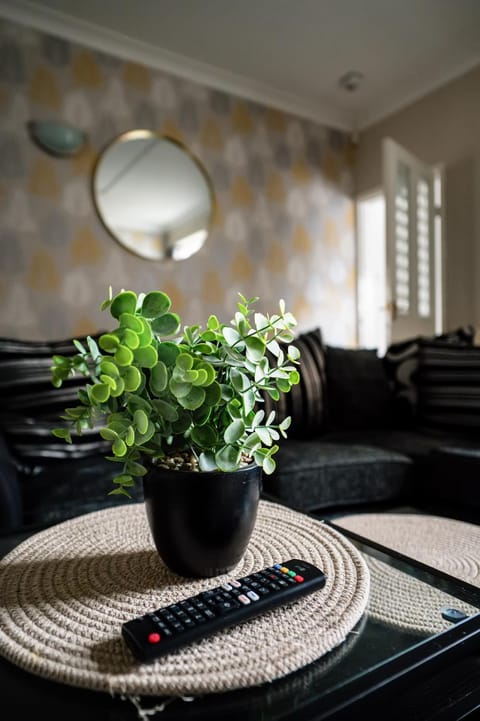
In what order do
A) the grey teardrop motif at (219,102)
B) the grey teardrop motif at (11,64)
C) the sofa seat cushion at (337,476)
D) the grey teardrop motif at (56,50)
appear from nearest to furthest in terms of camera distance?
the sofa seat cushion at (337,476), the grey teardrop motif at (11,64), the grey teardrop motif at (56,50), the grey teardrop motif at (219,102)

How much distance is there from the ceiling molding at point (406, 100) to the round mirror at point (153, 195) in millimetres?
1478

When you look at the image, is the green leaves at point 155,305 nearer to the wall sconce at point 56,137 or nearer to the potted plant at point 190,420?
the potted plant at point 190,420

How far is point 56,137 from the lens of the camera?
2514 mm

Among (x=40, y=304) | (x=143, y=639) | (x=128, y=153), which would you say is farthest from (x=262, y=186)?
(x=143, y=639)

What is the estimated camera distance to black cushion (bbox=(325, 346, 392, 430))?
84.5 inches

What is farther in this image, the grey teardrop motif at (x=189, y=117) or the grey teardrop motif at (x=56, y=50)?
the grey teardrop motif at (x=189, y=117)

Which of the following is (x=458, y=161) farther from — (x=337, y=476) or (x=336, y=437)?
(x=337, y=476)

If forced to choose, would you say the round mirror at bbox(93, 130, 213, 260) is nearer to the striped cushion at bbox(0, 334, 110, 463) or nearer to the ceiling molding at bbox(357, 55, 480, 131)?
the striped cushion at bbox(0, 334, 110, 463)

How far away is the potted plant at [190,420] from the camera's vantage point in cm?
58

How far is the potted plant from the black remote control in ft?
0.24

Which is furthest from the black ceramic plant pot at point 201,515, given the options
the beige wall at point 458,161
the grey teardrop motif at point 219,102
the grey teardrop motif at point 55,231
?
the grey teardrop motif at point 219,102

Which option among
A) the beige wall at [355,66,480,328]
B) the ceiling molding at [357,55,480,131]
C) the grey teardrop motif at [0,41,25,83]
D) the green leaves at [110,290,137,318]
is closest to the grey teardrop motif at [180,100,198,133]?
the grey teardrop motif at [0,41,25,83]

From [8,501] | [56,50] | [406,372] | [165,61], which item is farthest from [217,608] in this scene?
[165,61]

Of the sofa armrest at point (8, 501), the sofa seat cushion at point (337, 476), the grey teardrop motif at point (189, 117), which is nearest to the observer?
the sofa armrest at point (8, 501)
